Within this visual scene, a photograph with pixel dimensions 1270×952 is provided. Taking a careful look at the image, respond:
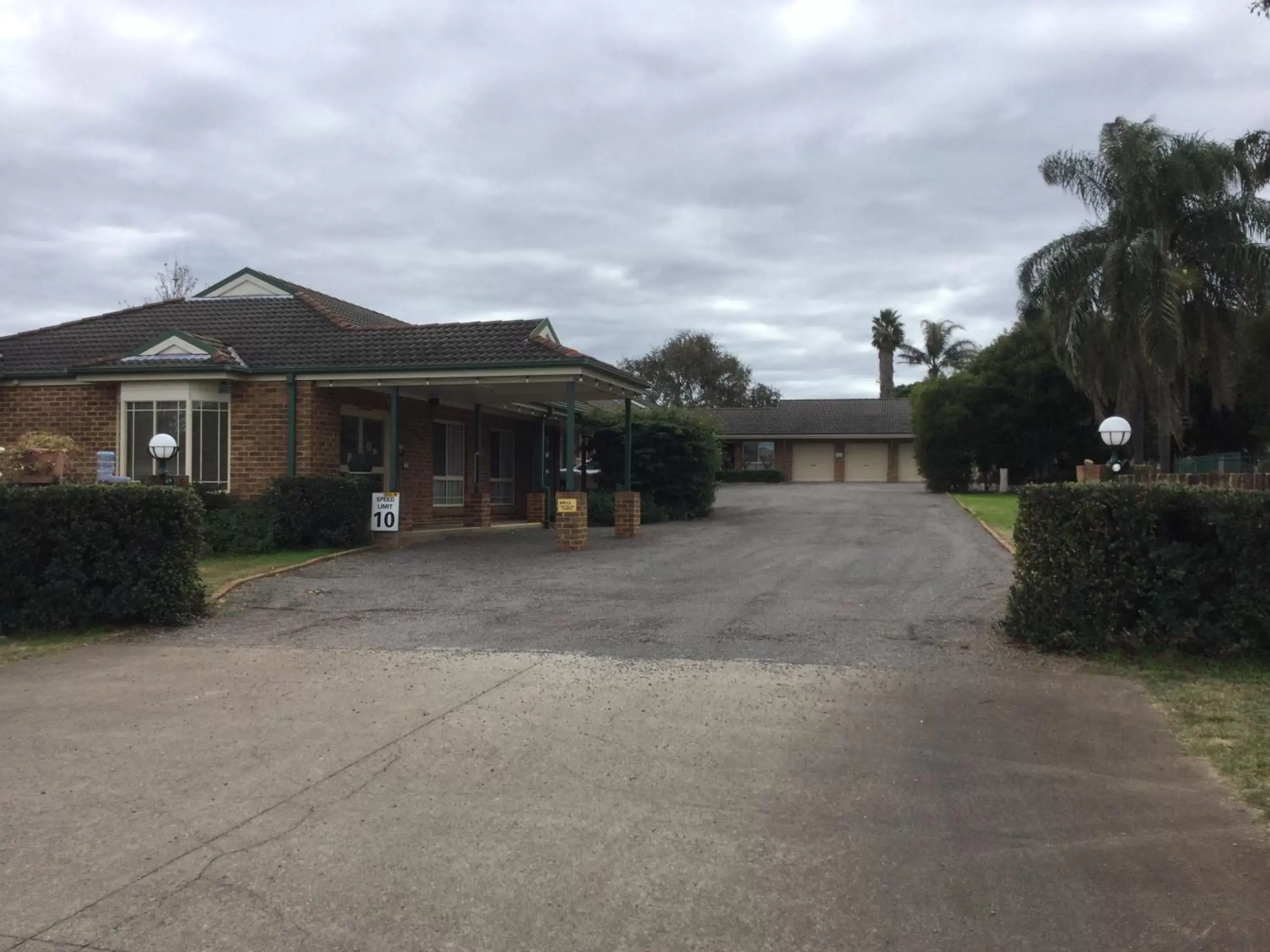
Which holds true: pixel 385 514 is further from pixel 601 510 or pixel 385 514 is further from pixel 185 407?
pixel 601 510

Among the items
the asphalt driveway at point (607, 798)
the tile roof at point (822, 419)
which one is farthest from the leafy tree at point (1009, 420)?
the asphalt driveway at point (607, 798)

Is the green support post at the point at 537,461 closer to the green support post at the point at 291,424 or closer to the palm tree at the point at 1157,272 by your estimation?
the green support post at the point at 291,424

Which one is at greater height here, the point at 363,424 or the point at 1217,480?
the point at 363,424

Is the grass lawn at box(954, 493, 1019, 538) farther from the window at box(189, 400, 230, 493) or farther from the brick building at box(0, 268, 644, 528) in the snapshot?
the window at box(189, 400, 230, 493)

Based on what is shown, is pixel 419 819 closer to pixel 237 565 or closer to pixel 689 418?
pixel 237 565

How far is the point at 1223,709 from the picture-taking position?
663 cm

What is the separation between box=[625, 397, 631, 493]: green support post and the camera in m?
19.6

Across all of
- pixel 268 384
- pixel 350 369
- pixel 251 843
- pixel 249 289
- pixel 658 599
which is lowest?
pixel 251 843

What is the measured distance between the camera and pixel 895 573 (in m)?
13.3

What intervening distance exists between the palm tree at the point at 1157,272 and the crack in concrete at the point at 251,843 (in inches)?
1078

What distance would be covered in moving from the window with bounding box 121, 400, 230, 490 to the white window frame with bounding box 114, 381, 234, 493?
0.6 inches

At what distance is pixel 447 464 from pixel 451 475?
26 centimetres

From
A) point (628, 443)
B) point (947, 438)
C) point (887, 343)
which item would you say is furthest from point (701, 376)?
point (628, 443)

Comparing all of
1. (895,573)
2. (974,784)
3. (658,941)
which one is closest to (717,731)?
(974,784)
